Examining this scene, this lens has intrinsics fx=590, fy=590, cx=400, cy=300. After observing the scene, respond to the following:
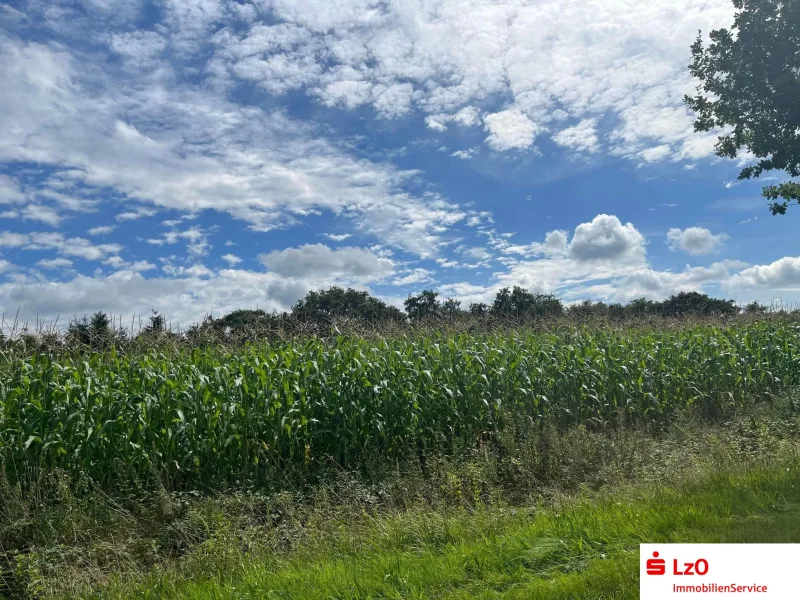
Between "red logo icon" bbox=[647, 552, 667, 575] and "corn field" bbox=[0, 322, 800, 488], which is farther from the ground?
"corn field" bbox=[0, 322, 800, 488]

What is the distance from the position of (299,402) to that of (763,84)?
53.6ft

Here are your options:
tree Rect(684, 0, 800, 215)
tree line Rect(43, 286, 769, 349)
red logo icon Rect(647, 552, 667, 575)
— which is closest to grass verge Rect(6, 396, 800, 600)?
red logo icon Rect(647, 552, 667, 575)

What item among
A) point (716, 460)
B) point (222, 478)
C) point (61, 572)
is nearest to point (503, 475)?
point (716, 460)

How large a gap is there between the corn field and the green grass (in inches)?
99.9

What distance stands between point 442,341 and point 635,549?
7782 millimetres

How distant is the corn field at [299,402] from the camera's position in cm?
751

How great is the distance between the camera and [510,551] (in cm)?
497

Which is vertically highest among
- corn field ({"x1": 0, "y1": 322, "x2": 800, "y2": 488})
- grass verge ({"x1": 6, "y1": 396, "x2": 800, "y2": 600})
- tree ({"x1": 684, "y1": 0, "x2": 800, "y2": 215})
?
tree ({"x1": 684, "y1": 0, "x2": 800, "y2": 215})

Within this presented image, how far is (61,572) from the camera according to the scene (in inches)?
221

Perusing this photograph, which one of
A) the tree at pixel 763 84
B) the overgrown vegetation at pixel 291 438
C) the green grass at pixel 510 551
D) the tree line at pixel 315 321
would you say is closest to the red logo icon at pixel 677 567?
the green grass at pixel 510 551

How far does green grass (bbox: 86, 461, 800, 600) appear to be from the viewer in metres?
4.46

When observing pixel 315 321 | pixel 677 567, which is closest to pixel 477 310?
pixel 315 321

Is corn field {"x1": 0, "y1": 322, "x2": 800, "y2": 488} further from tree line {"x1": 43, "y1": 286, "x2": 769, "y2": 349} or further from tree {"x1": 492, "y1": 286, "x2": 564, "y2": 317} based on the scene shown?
tree {"x1": 492, "y1": 286, "x2": 564, "y2": 317}

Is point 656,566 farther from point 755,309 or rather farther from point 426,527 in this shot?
point 755,309
